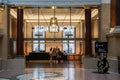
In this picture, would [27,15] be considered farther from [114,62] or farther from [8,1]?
[114,62]

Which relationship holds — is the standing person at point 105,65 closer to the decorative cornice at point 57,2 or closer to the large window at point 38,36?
the decorative cornice at point 57,2

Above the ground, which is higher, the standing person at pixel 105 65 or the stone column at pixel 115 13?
the stone column at pixel 115 13

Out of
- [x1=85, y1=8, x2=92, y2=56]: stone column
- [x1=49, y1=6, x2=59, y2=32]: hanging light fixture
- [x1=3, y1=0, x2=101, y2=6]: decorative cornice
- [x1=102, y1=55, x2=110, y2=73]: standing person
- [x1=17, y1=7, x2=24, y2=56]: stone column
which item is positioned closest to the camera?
[x1=102, y1=55, x2=110, y2=73]: standing person

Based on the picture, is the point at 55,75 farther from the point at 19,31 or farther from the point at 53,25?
the point at 53,25

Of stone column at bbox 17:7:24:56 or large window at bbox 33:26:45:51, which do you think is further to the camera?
large window at bbox 33:26:45:51

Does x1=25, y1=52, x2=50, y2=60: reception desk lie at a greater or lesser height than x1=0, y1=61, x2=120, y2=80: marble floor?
greater

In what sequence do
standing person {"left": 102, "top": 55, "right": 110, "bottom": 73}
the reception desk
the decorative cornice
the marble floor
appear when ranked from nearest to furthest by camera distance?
the marble floor → standing person {"left": 102, "top": 55, "right": 110, "bottom": 73} → the decorative cornice → the reception desk

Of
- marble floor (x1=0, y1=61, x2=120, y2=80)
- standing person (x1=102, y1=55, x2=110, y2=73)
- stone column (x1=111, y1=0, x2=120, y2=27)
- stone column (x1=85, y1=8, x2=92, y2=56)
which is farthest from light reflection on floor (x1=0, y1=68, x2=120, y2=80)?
stone column (x1=85, y1=8, x2=92, y2=56)

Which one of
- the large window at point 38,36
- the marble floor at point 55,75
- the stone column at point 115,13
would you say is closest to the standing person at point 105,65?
the marble floor at point 55,75

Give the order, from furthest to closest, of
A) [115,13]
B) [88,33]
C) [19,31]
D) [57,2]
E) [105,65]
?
[88,33], [19,31], [57,2], [115,13], [105,65]

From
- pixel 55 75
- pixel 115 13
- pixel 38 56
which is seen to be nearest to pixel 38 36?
pixel 38 56

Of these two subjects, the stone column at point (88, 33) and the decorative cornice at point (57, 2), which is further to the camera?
the stone column at point (88, 33)

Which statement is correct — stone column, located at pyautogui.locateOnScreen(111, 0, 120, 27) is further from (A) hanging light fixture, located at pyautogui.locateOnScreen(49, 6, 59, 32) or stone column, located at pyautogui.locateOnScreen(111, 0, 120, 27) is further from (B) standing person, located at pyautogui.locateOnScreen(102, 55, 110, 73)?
(A) hanging light fixture, located at pyautogui.locateOnScreen(49, 6, 59, 32)

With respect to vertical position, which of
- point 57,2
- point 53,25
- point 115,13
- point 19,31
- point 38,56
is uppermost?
point 57,2
